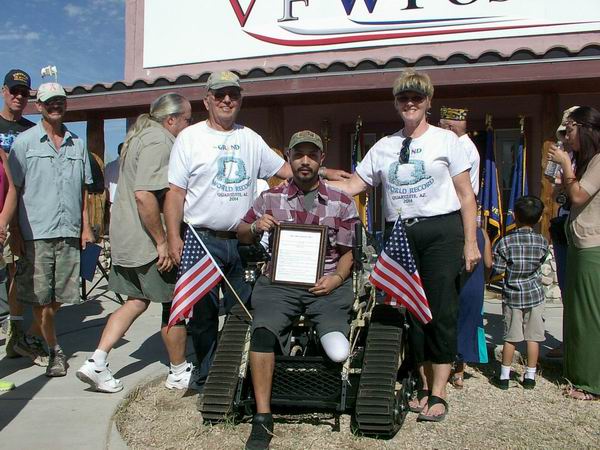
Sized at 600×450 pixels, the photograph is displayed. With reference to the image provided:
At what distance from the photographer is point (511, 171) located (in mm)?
8844

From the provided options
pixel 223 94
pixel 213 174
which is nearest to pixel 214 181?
pixel 213 174

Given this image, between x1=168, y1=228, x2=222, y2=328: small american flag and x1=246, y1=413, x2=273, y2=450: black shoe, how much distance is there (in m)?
0.89

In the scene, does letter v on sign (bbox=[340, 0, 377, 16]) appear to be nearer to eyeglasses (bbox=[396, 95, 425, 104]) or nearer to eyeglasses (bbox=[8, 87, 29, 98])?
eyeglasses (bbox=[8, 87, 29, 98])

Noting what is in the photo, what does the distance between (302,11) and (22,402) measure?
7.52 metres

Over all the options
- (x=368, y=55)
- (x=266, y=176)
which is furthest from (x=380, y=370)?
(x=368, y=55)

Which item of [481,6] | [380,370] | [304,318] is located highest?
[481,6]

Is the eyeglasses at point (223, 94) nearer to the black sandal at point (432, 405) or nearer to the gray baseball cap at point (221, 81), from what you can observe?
the gray baseball cap at point (221, 81)

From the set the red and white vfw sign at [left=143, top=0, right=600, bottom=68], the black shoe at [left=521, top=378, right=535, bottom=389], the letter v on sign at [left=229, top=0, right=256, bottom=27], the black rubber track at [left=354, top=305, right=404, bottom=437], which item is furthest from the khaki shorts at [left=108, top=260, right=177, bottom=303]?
the letter v on sign at [left=229, top=0, right=256, bottom=27]

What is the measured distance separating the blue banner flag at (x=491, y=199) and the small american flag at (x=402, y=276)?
4.77 meters

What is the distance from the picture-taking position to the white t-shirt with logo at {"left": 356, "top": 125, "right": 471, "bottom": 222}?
12.3 feet

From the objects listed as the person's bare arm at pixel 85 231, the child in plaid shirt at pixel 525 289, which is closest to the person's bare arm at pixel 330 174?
the child in plaid shirt at pixel 525 289

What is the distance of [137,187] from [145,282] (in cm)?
70

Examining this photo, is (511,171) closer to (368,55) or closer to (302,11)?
(368,55)

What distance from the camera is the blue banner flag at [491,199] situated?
323 inches
